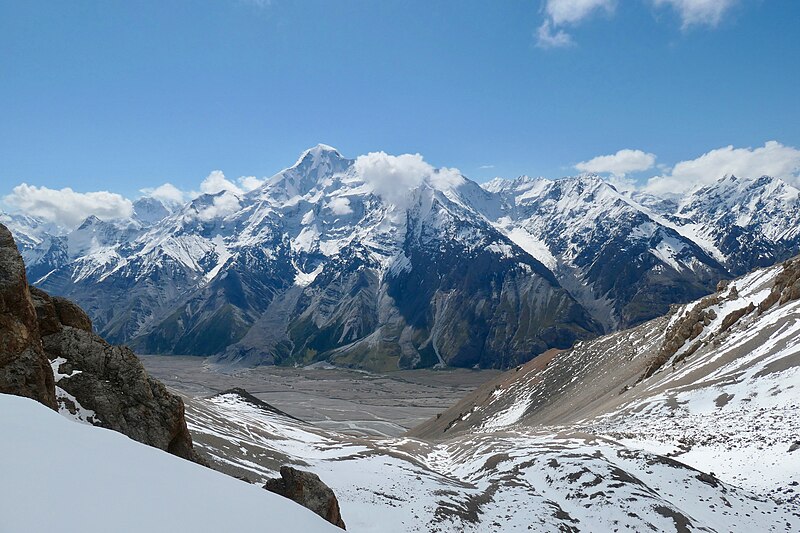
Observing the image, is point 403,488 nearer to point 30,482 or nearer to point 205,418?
point 30,482

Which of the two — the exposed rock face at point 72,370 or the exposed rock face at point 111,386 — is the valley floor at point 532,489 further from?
the exposed rock face at point 72,370

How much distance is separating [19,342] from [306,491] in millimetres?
14265

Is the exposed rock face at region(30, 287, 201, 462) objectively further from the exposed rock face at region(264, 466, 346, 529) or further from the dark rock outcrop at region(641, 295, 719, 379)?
the dark rock outcrop at region(641, 295, 719, 379)

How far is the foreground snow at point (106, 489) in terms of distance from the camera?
702cm

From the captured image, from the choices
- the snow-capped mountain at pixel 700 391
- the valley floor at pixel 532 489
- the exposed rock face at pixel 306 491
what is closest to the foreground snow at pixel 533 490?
the valley floor at pixel 532 489

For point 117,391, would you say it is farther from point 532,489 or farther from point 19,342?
point 532,489

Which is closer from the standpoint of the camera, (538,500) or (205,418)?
(538,500)

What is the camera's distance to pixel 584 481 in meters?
36.1

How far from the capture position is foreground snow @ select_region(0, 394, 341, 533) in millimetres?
7020

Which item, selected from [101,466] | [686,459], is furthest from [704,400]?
[101,466]

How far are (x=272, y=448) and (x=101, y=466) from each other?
178 ft

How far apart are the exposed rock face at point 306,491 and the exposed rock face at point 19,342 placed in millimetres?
11047

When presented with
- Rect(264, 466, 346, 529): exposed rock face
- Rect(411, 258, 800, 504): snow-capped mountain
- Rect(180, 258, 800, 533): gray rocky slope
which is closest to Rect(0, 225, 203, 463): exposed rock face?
Rect(264, 466, 346, 529): exposed rock face

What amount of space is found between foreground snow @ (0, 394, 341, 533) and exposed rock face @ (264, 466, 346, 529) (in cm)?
988
